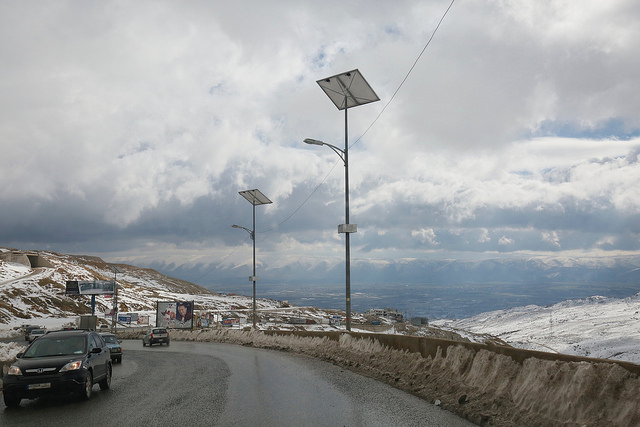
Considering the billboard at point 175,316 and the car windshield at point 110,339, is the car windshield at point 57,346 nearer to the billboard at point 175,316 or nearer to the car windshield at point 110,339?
the car windshield at point 110,339

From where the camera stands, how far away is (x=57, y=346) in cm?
1223

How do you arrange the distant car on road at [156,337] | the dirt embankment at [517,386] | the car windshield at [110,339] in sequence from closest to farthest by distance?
the dirt embankment at [517,386]
the car windshield at [110,339]
the distant car on road at [156,337]

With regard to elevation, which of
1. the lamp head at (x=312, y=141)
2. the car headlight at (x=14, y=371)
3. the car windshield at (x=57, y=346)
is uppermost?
the lamp head at (x=312, y=141)

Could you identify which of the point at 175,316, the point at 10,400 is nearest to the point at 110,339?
the point at 10,400

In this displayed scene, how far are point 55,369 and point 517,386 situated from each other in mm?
9187

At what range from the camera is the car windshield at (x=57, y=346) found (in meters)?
11.9

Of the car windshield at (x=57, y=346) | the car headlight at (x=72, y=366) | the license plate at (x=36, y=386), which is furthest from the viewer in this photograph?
the car windshield at (x=57, y=346)

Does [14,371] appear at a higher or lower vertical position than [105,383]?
higher

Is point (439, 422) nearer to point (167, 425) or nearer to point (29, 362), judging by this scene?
point (167, 425)

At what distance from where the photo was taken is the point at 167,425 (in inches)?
335

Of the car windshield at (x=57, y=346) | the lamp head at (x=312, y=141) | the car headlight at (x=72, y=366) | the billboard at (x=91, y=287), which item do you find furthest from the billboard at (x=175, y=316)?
the car headlight at (x=72, y=366)

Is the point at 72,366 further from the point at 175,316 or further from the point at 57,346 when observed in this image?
the point at 175,316

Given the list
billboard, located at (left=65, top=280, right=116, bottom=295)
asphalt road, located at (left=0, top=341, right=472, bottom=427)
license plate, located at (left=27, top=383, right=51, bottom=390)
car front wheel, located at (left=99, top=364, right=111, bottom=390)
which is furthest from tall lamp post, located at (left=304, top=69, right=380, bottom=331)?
billboard, located at (left=65, top=280, right=116, bottom=295)

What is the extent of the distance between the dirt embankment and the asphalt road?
538 millimetres
